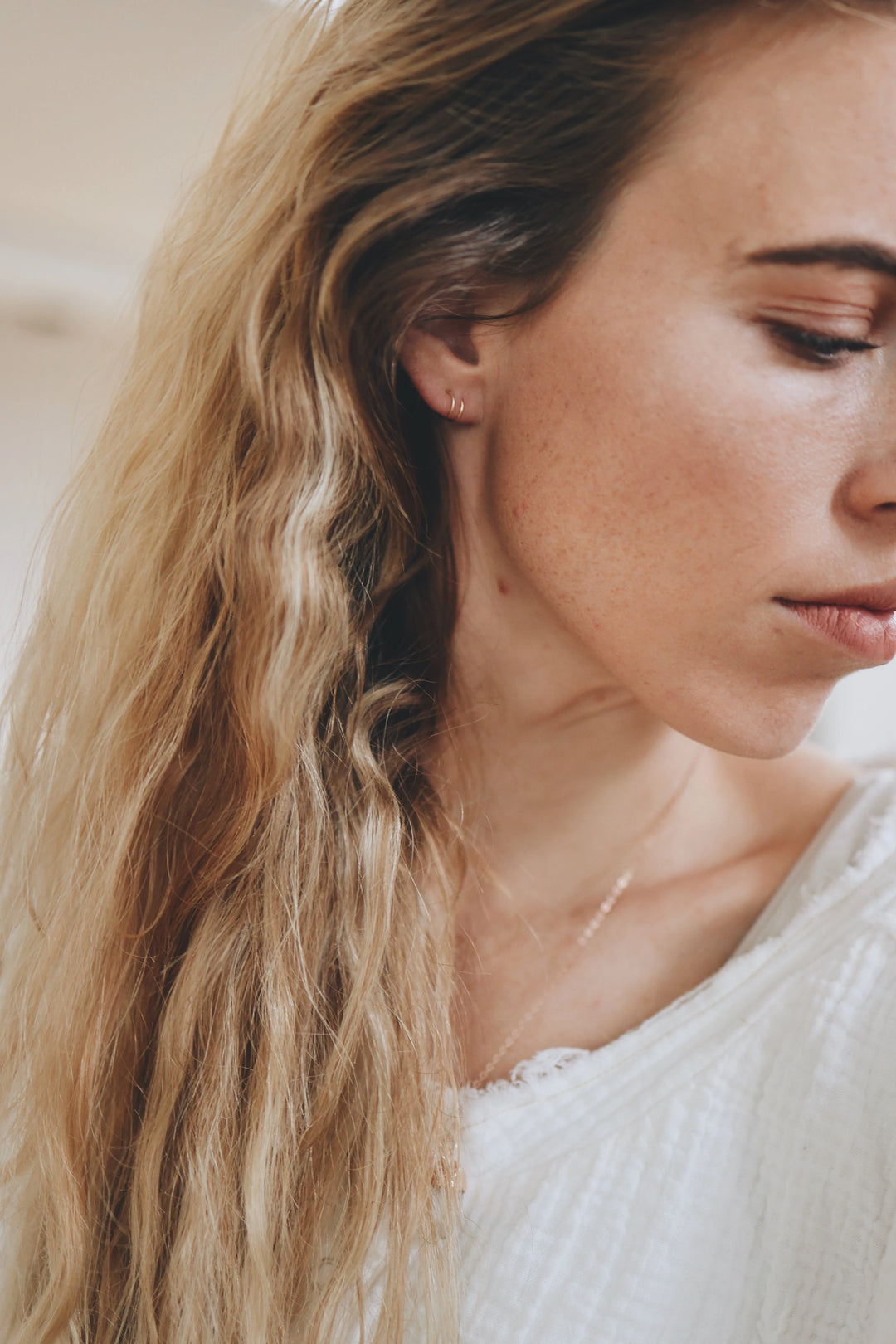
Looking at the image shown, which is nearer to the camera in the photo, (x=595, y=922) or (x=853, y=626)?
(x=853, y=626)

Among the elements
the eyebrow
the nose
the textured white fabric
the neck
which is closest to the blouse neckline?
the textured white fabric

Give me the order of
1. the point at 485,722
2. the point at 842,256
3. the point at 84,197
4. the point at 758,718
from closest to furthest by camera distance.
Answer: the point at 842,256 < the point at 758,718 < the point at 485,722 < the point at 84,197

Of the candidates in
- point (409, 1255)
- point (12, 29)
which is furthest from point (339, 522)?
point (12, 29)

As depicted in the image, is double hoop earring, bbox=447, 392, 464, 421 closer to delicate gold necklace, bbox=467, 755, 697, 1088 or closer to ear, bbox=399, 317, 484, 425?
ear, bbox=399, 317, 484, 425

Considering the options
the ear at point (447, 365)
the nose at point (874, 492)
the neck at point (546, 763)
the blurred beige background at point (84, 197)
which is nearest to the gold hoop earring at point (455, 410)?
the ear at point (447, 365)

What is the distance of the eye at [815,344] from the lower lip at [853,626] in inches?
4.6

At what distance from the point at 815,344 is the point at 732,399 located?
1.7 inches

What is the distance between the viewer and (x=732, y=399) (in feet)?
1.70

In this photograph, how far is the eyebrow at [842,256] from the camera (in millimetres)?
484

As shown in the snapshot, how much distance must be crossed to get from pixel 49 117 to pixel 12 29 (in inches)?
4.4

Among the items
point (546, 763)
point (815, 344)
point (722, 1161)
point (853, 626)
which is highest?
point (815, 344)

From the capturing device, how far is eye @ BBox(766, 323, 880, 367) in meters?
0.50

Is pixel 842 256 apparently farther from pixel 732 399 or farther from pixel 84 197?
pixel 84 197

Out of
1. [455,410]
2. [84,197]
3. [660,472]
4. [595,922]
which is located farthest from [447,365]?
[84,197]
